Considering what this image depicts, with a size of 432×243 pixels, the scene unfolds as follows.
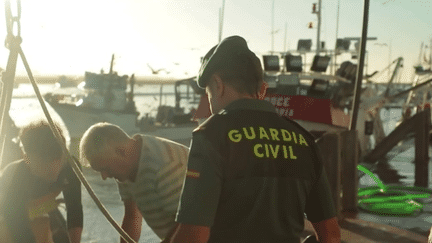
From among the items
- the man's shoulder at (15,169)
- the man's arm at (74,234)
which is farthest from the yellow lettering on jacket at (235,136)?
the man's arm at (74,234)

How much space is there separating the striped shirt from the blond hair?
16 centimetres

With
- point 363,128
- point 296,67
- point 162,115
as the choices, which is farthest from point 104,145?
point 162,115

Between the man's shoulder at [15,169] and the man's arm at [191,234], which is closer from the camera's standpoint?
the man's arm at [191,234]

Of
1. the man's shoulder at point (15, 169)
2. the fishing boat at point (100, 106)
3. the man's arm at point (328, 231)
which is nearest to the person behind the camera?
the man's arm at point (328, 231)

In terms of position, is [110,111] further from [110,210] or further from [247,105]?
[247,105]

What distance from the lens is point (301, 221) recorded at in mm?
1907

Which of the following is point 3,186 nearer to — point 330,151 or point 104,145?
point 104,145

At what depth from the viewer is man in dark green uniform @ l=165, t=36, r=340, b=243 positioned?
65.5 inches

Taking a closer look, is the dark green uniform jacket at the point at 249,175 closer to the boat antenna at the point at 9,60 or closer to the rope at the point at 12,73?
the rope at the point at 12,73

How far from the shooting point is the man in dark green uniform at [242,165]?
1663 millimetres

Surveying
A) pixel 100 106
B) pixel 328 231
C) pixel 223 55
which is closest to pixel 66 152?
pixel 223 55

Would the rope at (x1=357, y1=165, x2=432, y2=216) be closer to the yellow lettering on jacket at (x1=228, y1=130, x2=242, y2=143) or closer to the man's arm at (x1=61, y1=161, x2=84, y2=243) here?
the man's arm at (x1=61, y1=161, x2=84, y2=243)

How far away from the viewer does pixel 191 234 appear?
1.67m

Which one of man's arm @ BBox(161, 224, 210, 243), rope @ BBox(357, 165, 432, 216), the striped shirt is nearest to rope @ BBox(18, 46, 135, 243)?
the striped shirt
